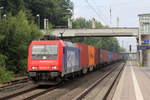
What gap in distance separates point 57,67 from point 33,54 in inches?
71.1

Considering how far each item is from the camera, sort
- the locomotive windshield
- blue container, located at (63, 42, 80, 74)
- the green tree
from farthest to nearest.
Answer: the green tree → blue container, located at (63, 42, 80, 74) → the locomotive windshield

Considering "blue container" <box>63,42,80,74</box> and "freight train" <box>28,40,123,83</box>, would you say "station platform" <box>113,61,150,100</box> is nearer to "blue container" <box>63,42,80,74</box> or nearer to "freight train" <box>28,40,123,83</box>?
"blue container" <box>63,42,80,74</box>

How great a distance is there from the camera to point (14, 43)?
79.0 feet

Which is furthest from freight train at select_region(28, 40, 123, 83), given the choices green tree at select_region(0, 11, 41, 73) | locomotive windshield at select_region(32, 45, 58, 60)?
green tree at select_region(0, 11, 41, 73)

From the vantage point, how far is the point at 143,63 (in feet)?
178

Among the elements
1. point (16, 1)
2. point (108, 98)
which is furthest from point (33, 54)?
point (16, 1)

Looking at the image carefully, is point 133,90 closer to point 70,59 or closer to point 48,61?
point 70,59

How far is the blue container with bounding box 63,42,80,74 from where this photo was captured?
16844 millimetres

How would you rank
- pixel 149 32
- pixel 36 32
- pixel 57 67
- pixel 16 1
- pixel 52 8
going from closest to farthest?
pixel 57 67 → pixel 36 32 → pixel 149 32 → pixel 16 1 → pixel 52 8

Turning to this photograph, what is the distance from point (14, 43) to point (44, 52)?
28.0ft

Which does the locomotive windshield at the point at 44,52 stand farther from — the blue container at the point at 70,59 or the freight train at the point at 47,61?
the blue container at the point at 70,59

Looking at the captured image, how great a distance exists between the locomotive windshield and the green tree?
6.58 m

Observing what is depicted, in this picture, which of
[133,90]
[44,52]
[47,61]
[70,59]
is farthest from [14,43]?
[133,90]

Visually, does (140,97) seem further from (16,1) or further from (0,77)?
(16,1)
